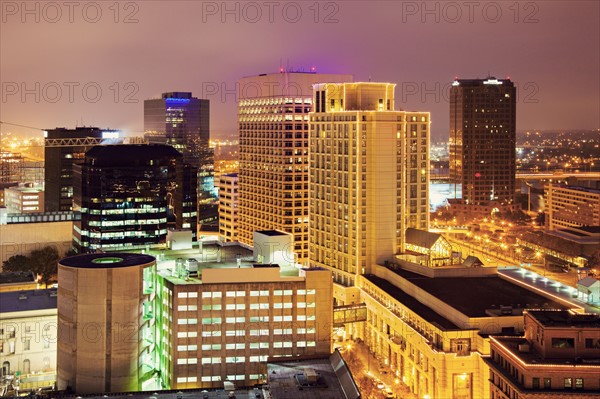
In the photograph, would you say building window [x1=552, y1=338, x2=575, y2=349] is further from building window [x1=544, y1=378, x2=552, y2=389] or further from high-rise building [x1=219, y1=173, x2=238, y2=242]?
high-rise building [x1=219, y1=173, x2=238, y2=242]

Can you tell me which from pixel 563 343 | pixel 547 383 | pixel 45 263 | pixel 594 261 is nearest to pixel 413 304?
pixel 563 343

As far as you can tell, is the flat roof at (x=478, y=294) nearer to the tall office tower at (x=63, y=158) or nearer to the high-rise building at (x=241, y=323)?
the high-rise building at (x=241, y=323)

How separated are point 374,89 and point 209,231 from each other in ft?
137

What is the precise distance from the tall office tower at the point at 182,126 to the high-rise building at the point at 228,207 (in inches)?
1463

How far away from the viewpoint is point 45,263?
60812 millimetres

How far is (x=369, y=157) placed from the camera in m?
53.6

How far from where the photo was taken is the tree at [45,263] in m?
59.8

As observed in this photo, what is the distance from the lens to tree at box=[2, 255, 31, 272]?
59.6 meters

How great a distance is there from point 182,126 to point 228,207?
46.1 metres

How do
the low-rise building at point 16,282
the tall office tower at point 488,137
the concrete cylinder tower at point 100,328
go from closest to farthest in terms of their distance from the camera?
the concrete cylinder tower at point 100,328, the low-rise building at point 16,282, the tall office tower at point 488,137

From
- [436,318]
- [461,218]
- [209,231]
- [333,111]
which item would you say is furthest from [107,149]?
[461,218]

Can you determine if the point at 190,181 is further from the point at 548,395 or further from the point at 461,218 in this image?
the point at 548,395

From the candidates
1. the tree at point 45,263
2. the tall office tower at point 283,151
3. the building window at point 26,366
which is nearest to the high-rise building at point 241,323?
the building window at point 26,366

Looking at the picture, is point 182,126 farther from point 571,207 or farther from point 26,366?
point 26,366
